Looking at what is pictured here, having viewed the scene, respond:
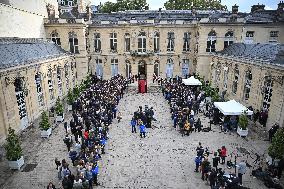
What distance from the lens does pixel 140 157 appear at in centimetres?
1502

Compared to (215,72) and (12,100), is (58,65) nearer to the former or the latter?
(12,100)

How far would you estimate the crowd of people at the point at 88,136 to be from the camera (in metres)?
11.8

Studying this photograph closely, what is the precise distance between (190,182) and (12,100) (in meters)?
13.7

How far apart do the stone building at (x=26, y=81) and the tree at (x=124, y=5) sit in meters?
29.9

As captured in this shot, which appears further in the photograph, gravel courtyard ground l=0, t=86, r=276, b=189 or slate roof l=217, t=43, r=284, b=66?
slate roof l=217, t=43, r=284, b=66

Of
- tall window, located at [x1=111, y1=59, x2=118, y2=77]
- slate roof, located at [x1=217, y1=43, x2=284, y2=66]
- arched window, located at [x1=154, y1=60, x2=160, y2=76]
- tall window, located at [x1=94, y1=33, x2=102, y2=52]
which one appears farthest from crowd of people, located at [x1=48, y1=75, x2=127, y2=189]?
slate roof, located at [x1=217, y1=43, x2=284, y2=66]

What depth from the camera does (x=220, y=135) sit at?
1820 cm

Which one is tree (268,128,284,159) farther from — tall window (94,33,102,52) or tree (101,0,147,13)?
tree (101,0,147,13)

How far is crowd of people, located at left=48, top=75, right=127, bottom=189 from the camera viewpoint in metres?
11.8

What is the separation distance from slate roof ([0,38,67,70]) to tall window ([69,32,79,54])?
6476 mm

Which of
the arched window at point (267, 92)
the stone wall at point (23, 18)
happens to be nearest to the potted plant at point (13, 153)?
the stone wall at point (23, 18)

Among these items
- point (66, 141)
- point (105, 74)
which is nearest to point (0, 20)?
point (66, 141)

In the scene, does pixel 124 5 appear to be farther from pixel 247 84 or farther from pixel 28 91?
pixel 28 91

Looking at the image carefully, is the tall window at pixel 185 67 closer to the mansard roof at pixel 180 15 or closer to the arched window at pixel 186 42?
the arched window at pixel 186 42
